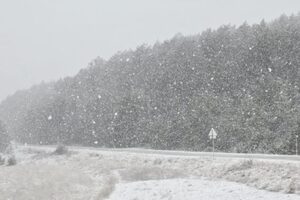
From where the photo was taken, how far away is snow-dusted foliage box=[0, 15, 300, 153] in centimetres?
4738

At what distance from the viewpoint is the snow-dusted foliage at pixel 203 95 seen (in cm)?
4738

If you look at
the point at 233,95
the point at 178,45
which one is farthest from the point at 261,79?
the point at 178,45

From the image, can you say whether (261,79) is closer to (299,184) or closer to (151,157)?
(151,157)

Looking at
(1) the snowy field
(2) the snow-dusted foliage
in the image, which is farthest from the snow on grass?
(2) the snow-dusted foliage

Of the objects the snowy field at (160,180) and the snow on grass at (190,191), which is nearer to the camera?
the snow on grass at (190,191)

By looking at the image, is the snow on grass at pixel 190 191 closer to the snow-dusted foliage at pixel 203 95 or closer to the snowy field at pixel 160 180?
the snowy field at pixel 160 180

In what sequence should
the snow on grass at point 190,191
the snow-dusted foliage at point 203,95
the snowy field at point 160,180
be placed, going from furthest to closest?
the snow-dusted foliage at point 203,95, the snowy field at point 160,180, the snow on grass at point 190,191

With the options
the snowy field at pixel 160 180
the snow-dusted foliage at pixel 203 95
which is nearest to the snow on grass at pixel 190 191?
the snowy field at pixel 160 180

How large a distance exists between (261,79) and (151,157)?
22.0 m

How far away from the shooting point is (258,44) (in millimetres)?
57500

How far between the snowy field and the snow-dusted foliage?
42.6 feet

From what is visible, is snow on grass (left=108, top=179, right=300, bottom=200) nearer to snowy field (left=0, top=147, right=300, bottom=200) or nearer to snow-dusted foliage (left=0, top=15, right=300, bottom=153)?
snowy field (left=0, top=147, right=300, bottom=200)

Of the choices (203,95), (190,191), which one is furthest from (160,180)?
(203,95)

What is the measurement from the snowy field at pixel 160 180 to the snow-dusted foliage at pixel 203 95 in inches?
511
